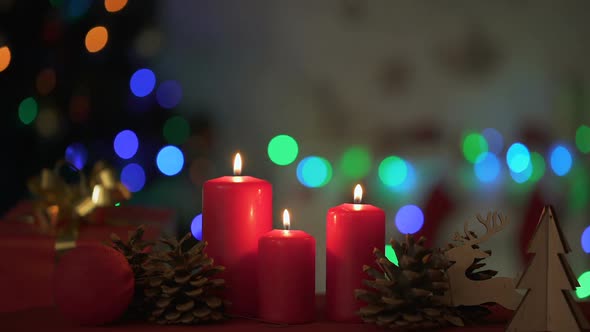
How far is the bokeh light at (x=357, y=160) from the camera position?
2.16 metres

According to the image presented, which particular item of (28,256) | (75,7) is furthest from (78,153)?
(28,256)

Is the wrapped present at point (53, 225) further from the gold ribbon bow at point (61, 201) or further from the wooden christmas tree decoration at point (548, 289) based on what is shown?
the wooden christmas tree decoration at point (548, 289)

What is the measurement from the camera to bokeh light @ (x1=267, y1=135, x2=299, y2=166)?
2160mm

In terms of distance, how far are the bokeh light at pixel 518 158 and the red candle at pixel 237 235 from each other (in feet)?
5.00

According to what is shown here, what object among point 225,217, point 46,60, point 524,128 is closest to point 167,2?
point 46,60

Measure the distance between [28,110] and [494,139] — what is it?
145 cm

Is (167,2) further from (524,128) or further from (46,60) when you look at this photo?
(524,128)

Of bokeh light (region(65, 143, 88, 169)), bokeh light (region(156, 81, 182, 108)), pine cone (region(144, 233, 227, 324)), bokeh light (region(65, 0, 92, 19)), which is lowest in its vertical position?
pine cone (region(144, 233, 227, 324))

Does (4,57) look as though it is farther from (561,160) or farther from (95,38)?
(561,160)

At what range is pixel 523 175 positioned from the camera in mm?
2125

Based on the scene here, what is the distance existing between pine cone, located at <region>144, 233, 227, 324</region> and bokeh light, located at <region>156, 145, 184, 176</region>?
4.90 ft

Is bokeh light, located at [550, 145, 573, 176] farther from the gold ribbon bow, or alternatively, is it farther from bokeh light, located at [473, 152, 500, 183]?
the gold ribbon bow

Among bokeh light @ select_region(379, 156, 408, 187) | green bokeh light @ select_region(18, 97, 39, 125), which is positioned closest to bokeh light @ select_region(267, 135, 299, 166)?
bokeh light @ select_region(379, 156, 408, 187)

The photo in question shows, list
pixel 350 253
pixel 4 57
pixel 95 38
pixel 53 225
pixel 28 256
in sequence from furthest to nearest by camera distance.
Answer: pixel 95 38, pixel 4 57, pixel 53 225, pixel 28 256, pixel 350 253
